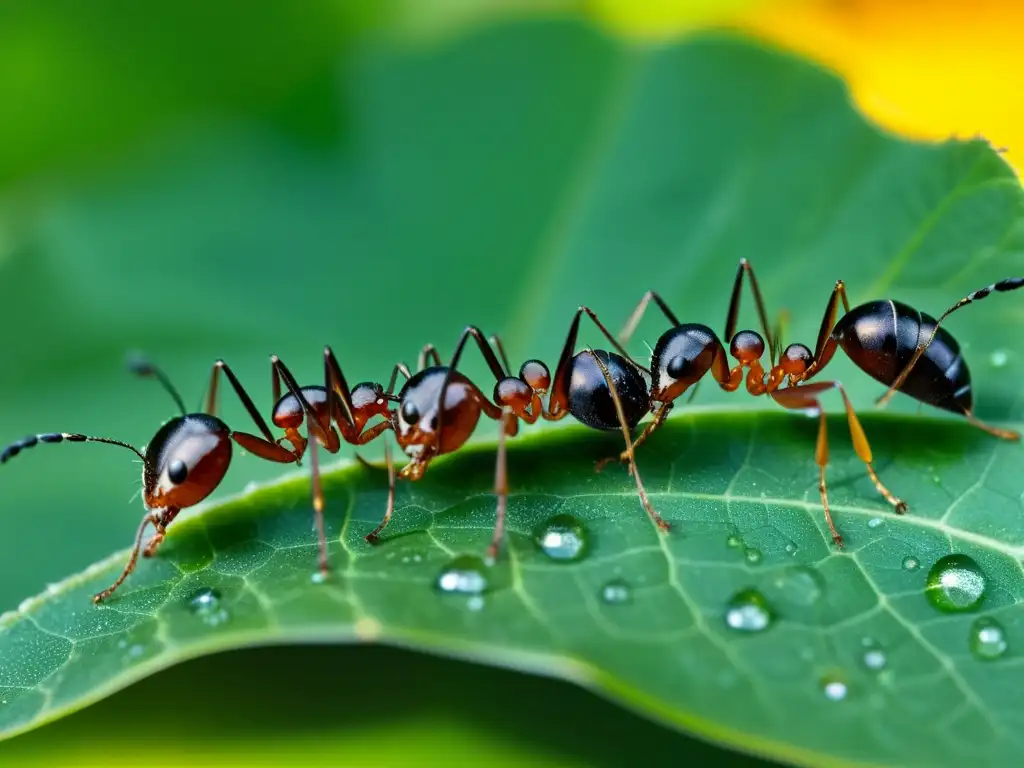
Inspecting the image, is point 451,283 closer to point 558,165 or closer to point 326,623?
point 558,165

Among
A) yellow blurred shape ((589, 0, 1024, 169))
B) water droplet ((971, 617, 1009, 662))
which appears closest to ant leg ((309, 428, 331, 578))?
water droplet ((971, 617, 1009, 662))

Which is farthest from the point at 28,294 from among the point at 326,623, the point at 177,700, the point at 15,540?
the point at 326,623

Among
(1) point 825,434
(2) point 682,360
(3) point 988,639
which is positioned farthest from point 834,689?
(2) point 682,360

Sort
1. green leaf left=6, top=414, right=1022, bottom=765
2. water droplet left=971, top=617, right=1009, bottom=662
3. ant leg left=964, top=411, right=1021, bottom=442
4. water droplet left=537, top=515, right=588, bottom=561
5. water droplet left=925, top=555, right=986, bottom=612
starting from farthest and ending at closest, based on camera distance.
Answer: ant leg left=964, top=411, right=1021, bottom=442 < water droplet left=537, top=515, right=588, bottom=561 < water droplet left=925, top=555, right=986, bottom=612 < water droplet left=971, top=617, right=1009, bottom=662 < green leaf left=6, top=414, right=1022, bottom=765

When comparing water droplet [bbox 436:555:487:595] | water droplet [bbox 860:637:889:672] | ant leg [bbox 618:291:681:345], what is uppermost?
ant leg [bbox 618:291:681:345]

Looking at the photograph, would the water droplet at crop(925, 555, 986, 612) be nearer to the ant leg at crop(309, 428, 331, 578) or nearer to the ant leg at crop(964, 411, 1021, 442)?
the ant leg at crop(964, 411, 1021, 442)

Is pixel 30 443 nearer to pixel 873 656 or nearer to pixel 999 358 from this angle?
pixel 873 656

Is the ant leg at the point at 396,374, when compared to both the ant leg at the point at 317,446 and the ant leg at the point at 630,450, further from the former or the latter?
the ant leg at the point at 630,450
